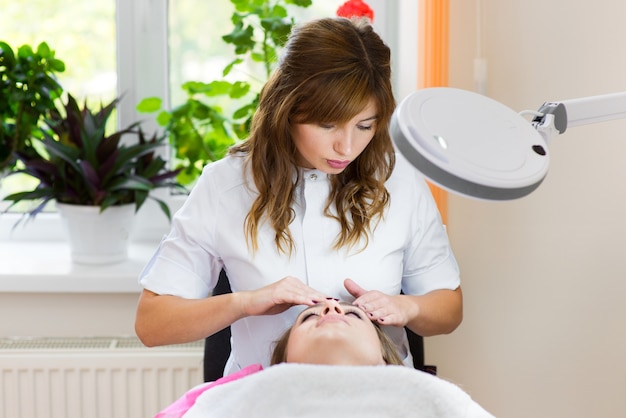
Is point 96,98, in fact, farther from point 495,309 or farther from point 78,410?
point 495,309

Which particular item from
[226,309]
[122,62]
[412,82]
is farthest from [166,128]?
[226,309]

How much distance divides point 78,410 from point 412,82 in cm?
129

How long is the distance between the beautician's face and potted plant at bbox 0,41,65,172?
1250 millimetres

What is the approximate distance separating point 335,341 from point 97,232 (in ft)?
3.89

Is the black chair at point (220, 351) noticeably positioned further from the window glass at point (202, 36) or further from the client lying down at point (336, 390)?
the window glass at point (202, 36)

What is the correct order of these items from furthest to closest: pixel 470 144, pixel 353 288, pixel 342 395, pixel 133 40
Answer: pixel 133 40 < pixel 353 288 < pixel 342 395 < pixel 470 144

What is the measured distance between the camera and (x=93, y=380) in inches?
89.4

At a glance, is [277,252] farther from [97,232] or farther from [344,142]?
[97,232]

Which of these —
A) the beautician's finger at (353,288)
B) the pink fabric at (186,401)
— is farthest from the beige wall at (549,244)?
the pink fabric at (186,401)

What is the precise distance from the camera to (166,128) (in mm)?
2531

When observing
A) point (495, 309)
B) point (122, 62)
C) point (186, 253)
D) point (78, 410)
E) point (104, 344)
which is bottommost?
point (78, 410)

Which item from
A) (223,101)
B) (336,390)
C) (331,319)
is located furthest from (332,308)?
(223,101)

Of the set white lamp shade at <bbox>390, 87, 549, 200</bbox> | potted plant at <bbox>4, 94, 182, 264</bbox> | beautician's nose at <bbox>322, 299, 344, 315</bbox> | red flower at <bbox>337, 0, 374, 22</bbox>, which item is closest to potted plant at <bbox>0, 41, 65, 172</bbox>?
potted plant at <bbox>4, 94, 182, 264</bbox>

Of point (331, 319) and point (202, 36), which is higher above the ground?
point (202, 36)
